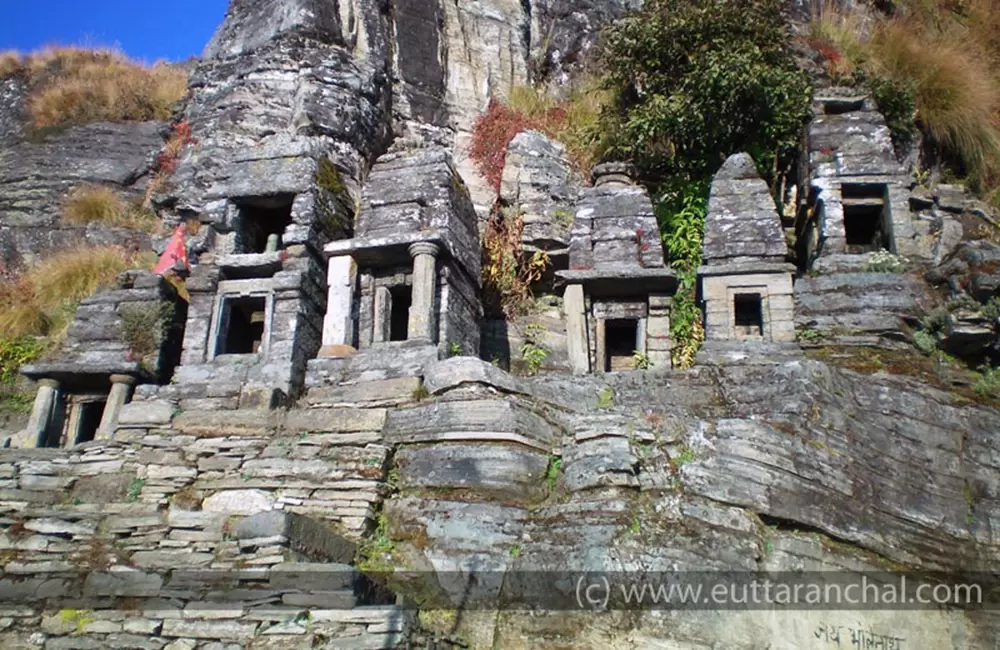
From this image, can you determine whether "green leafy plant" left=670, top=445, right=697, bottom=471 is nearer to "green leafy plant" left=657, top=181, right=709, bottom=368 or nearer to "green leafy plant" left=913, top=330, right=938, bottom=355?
"green leafy plant" left=657, top=181, right=709, bottom=368

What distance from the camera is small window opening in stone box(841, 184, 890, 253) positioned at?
1410 centimetres

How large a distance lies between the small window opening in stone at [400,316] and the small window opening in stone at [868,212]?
7.06 meters

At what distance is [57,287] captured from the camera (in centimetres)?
1616

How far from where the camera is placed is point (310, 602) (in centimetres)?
641

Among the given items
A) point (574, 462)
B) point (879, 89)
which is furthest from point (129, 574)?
point (879, 89)

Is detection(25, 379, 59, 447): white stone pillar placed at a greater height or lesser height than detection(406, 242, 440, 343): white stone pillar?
lesser

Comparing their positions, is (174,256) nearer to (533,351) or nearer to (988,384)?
(533,351)

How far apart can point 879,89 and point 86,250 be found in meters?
15.0

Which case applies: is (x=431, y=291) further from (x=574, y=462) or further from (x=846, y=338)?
(x=846, y=338)

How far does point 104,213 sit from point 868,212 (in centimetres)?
1478

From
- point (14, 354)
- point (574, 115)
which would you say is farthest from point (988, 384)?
point (14, 354)

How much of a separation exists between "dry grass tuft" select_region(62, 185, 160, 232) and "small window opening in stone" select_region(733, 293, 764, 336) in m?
11.9

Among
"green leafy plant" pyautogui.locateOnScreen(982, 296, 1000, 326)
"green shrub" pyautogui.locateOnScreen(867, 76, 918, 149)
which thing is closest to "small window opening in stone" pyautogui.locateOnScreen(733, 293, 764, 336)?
"green leafy plant" pyautogui.locateOnScreen(982, 296, 1000, 326)

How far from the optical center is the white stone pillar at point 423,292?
11.1 meters
